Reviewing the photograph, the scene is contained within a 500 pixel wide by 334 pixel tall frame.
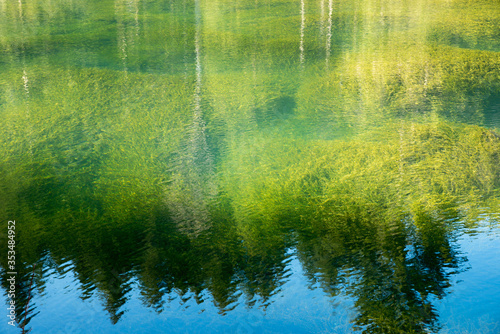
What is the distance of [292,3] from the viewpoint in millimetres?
7965

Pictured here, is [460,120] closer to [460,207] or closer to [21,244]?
[460,207]

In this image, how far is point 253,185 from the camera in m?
3.03

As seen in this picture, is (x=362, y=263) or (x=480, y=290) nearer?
(x=480, y=290)

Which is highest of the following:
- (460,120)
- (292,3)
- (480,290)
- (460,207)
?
(292,3)

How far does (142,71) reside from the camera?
4.93 m

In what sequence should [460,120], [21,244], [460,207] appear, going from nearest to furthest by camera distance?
[21,244]
[460,207]
[460,120]

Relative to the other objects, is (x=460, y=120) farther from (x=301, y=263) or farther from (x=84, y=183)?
(x=84, y=183)

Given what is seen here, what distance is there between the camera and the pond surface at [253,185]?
2098mm

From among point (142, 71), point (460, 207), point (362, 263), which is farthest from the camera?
point (142, 71)

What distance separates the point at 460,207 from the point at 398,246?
22.9 inches

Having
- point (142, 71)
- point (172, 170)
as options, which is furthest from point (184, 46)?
point (172, 170)

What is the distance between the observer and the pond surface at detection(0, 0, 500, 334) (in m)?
2.10

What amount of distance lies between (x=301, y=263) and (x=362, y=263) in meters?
0.31

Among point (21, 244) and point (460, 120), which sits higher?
point (460, 120)
